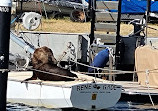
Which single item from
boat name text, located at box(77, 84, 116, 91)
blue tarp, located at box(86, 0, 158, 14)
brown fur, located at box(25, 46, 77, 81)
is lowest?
boat name text, located at box(77, 84, 116, 91)

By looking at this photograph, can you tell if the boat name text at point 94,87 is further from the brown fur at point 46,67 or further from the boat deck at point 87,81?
the brown fur at point 46,67

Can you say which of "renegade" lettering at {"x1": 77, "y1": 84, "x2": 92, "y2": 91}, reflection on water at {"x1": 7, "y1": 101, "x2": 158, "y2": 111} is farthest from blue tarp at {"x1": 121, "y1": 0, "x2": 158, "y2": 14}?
"renegade" lettering at {"x1": 77, "y1": 84, "x2": 92, "y2": 91}

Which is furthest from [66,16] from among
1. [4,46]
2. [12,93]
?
[4,46]

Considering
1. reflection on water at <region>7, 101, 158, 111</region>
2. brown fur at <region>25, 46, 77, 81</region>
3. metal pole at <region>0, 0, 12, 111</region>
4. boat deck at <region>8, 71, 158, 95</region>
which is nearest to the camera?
metal pole at <region>0, 0, 12, 111</region>

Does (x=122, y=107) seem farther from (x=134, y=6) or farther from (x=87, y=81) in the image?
(x=134, y=6)

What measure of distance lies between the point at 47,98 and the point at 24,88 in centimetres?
78

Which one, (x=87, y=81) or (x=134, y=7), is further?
(x=134, y=7)

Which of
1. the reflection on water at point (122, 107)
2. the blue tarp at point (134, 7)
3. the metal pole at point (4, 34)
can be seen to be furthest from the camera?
the blue tarp at point (134, 7)

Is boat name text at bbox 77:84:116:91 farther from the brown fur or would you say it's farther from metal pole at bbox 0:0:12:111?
metal pole at bbox 0:0:12:111

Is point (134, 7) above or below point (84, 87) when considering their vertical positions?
above

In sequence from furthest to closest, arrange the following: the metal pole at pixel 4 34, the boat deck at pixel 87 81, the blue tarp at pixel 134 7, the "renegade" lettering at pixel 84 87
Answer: the blue tarp at pixel 134 7
the boat deck at pixel 87 81
the "renegade" lettering at pixel 84 87
the metal pole at pixel 4 34

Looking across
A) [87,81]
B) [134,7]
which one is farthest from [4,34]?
[134,7]

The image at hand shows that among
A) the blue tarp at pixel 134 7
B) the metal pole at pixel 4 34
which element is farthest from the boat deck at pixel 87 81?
the blue tarp at pixel 134 7

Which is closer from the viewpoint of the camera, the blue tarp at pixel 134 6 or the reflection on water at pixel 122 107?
the reflection on water at pixel 122 107
